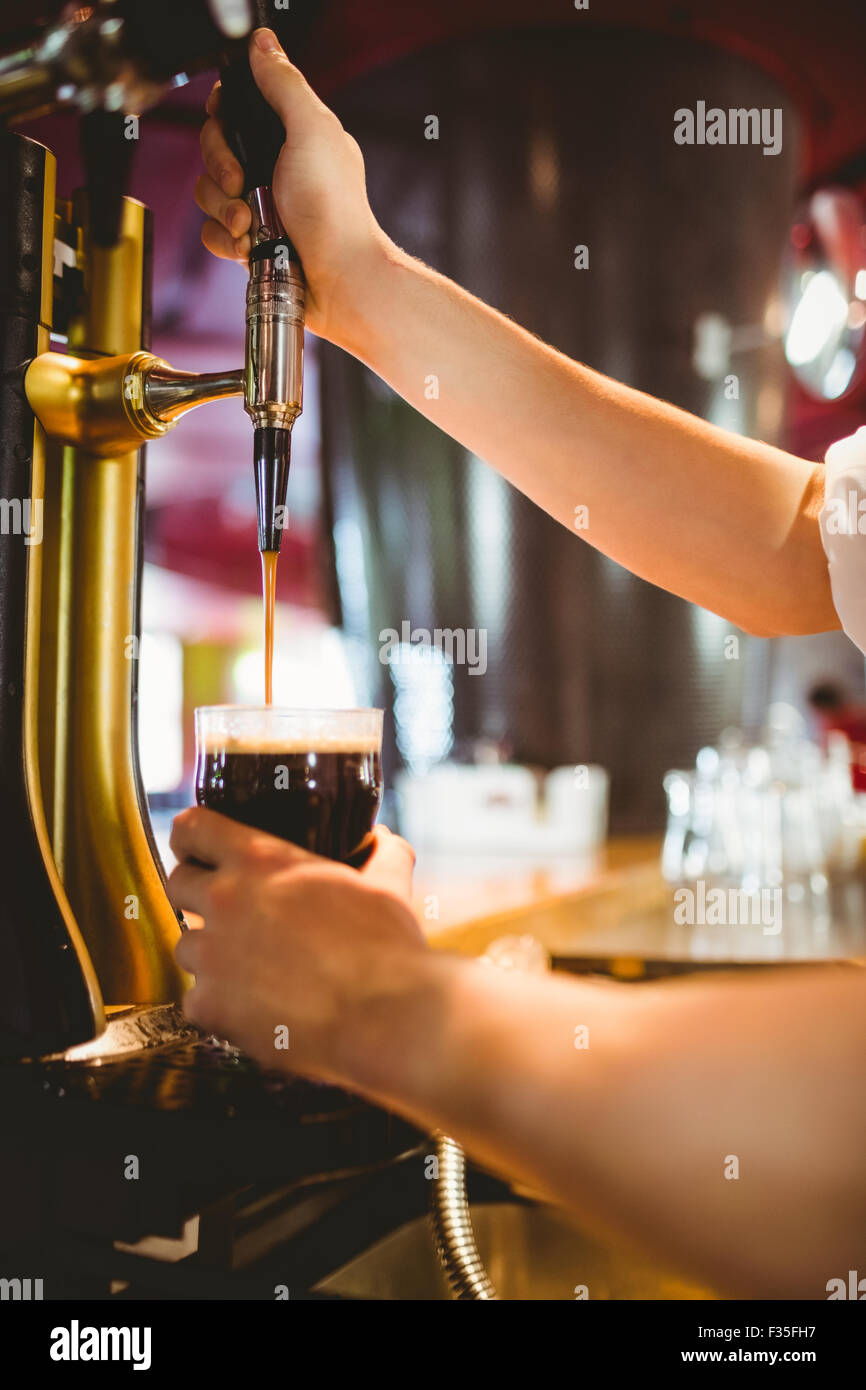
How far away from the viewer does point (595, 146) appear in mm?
Answer: 2740

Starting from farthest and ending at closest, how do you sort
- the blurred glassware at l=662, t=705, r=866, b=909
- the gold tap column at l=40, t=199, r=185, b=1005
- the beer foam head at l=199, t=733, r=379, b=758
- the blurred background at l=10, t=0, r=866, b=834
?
the blurred background at l=10, t=0, r=866, b=834 < the blurred glassware at l=662, t=705, r=866, b=909 < the gold tap column at l=40, t=199, r=185, b=1005 < the beer foam head at l=199, t=733, r=379, b=758

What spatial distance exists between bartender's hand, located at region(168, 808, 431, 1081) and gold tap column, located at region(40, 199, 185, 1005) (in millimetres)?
238

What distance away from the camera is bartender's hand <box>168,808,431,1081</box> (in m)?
0.44

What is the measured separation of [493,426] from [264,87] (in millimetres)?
334

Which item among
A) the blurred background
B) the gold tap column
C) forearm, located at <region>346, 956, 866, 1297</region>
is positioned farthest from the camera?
the blurred background

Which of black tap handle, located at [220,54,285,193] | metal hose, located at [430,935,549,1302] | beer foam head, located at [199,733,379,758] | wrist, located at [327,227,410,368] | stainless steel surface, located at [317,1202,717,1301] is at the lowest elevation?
stainless steel surface, located at [317,1202,717,1301]

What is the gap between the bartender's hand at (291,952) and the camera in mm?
444

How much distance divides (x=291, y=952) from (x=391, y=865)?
7.8 inches

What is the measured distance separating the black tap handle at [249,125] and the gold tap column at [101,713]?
0.10 m

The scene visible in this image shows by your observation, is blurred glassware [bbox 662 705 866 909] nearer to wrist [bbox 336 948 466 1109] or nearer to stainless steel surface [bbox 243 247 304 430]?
stainless steel surface [bbox 243 247 304 430]

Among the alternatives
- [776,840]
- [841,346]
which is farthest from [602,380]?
[841,346]

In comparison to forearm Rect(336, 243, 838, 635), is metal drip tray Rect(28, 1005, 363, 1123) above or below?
below

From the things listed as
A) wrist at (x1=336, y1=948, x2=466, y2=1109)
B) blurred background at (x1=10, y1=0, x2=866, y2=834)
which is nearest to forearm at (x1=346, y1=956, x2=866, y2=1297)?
wrist at (x1=336, y1=948, x2=466, y2=1109)

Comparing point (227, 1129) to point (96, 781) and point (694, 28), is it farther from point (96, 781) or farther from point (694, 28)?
point (694, 28)
